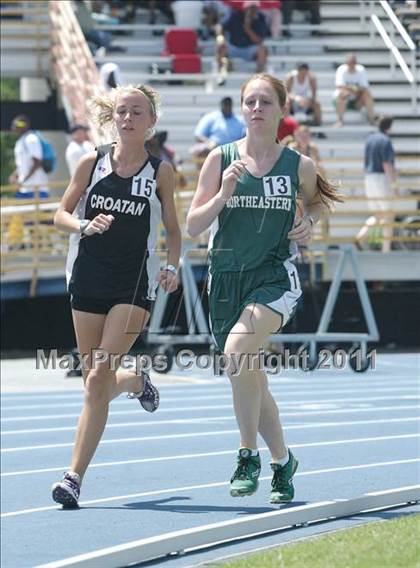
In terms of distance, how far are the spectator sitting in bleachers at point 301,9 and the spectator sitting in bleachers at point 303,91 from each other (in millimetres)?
3379

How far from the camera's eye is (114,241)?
7.74 m

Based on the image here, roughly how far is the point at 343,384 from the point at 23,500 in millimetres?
6814

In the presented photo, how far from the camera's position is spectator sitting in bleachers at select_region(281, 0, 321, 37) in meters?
27.8

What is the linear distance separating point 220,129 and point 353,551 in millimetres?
15332

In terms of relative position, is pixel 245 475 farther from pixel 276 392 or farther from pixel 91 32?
pixel 91 32

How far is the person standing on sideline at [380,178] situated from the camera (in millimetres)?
20859

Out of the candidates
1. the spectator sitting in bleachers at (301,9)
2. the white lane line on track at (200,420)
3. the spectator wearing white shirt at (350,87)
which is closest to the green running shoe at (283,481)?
the white lane line on track at (200,420)

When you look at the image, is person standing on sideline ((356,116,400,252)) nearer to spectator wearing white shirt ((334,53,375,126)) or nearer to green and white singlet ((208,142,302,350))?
spectator wearing white shirt ((334,53,375,126))

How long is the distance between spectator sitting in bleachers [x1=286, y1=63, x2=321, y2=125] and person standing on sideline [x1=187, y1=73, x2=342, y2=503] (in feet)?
54.8

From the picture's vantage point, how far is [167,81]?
25.9m

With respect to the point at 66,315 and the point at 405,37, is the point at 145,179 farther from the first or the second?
the point at 405,37

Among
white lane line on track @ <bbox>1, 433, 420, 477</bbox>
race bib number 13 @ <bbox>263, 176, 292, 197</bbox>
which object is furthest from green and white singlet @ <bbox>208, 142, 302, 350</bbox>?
white lane line on track @ <bbox>1, 433, 420, 477</bbox>

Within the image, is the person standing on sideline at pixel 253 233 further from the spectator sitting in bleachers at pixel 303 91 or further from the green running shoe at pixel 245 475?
the spectator sitting in bleachers at pixel 303 91

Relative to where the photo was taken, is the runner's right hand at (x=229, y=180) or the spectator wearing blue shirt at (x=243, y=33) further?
the spectator wearing blue shirt at (x=243, y=33)
